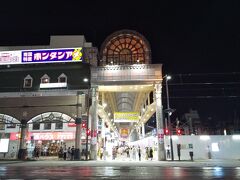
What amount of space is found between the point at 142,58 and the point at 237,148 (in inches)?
702

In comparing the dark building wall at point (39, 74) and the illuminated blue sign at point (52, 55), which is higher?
the illuminated blue sign at point (52, 55)

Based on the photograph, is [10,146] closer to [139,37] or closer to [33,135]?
[33,135]

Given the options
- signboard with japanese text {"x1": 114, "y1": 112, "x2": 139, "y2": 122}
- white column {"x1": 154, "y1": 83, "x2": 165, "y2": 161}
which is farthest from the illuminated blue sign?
white column {"x1": 154, "y1": 83, "x2": 165, "y2": 161}

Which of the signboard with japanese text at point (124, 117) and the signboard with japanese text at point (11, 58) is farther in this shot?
the signboard with japanese text at point (124, 117)

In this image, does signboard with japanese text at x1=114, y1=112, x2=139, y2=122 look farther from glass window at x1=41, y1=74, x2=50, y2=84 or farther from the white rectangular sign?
the white rectangular sign

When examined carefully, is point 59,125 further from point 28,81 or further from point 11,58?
point 11,58

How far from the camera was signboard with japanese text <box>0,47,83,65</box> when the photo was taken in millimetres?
34750

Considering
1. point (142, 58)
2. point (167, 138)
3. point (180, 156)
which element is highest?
point (142, 58)

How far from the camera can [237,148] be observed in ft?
98.1

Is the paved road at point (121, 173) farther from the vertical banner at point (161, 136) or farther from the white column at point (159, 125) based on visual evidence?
the vertical banner at point (161, 136)

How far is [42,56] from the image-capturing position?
3531cm

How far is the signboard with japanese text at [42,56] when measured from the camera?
34750 mm

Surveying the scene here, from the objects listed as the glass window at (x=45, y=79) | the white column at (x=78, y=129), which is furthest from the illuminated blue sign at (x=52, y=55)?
the white column at (x=78, y=129)

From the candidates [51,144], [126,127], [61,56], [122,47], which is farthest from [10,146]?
[126,127]
